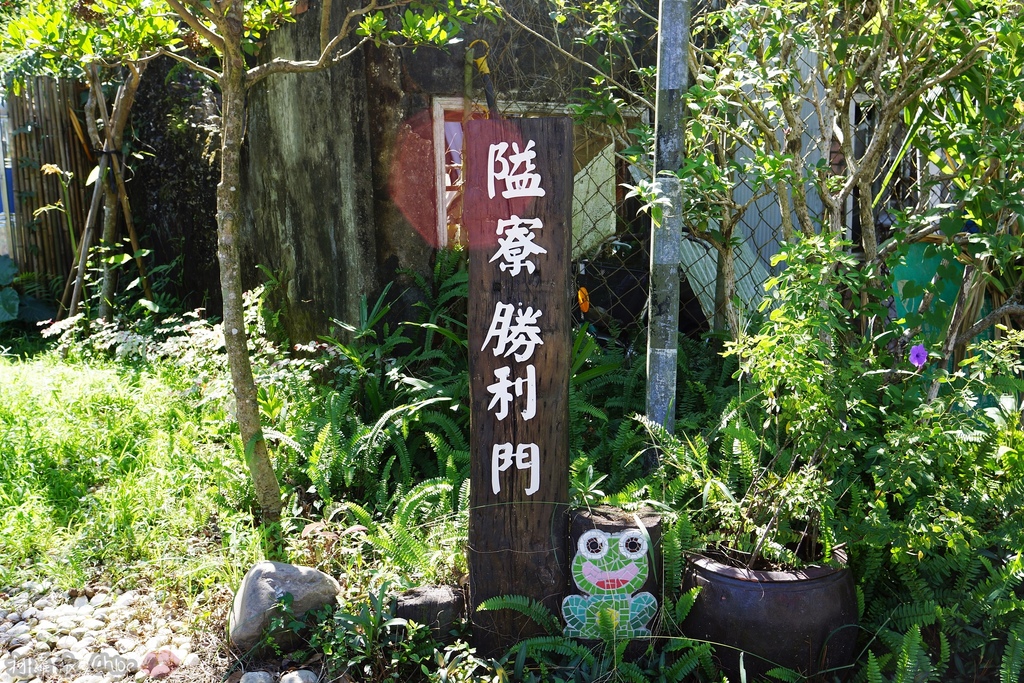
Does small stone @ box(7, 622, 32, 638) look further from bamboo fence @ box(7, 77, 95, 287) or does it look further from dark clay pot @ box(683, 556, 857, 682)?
bamboo fence @ box(7, 77, 95, 287)

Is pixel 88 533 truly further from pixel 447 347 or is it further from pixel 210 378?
pixel 447 347

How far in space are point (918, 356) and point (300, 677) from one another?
2441 millimetres

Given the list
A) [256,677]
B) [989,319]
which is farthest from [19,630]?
[989,319]

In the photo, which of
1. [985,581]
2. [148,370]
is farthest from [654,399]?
[148,370]

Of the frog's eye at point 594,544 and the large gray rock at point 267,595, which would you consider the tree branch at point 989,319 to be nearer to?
the frog's eye at point 594,544

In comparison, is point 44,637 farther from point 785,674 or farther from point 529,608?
point 785,674

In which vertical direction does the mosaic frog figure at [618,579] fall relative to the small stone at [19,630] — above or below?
above

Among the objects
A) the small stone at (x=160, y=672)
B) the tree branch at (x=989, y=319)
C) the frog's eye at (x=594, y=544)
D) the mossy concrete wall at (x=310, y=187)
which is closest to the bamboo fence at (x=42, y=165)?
the mossy concrete wall at (x=310, y=187)

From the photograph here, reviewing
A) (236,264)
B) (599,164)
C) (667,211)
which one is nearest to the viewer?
(667,211)

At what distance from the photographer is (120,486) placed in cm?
393

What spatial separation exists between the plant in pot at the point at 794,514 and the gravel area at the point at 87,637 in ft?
5.93

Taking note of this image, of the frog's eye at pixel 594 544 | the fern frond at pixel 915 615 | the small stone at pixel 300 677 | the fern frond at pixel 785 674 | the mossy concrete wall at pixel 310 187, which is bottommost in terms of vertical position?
the small stone at pixel 300 677

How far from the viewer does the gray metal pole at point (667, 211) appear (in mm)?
3172

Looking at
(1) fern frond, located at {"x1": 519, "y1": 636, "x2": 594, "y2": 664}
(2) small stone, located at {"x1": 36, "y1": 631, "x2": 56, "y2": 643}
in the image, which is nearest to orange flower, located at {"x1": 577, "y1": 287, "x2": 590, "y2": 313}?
(1) fern frond, located at {"x1": 519, "y1": 636, "x2": 594, "y2": 664}
